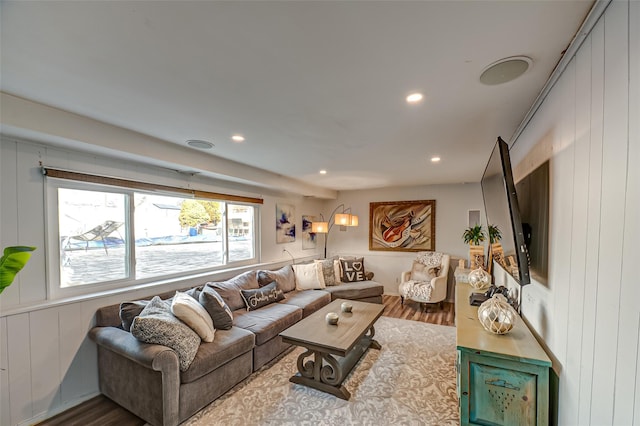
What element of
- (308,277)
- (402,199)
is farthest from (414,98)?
(402,199)

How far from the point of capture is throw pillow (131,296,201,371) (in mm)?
2055

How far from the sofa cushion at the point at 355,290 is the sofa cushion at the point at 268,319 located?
3.69 ft

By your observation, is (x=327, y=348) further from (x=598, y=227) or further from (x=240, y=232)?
(x=240, y=232)

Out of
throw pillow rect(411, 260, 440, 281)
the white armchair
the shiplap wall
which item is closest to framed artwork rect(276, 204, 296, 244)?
the white armchair

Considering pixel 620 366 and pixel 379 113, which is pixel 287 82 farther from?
pixel 620 366

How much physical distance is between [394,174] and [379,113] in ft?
8.17

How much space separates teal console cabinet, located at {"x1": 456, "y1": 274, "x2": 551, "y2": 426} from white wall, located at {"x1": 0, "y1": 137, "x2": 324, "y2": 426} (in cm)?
306

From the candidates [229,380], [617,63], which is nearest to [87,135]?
[229,380]

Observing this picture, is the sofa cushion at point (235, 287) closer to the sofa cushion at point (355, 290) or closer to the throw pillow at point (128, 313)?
the throw pillow at point (128, 313)

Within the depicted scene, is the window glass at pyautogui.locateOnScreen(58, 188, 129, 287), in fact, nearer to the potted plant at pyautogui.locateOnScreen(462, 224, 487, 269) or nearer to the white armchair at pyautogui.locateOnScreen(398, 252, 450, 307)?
the white armchair at pyautogui.locateOnScreen(398, 252, 450, 307)

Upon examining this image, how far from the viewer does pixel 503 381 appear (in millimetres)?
1474

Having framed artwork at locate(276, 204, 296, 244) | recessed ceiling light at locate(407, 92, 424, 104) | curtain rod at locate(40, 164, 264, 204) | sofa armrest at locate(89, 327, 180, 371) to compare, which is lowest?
sofa armrest at locate(89, 327, 180, 371)

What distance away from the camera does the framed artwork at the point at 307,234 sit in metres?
5.96

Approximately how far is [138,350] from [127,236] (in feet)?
4.65
